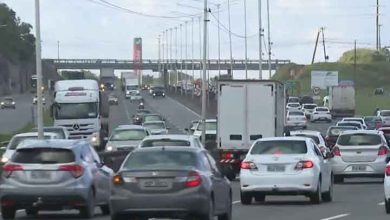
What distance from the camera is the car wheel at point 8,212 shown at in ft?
75.0

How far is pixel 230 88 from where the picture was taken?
40438 millimetres

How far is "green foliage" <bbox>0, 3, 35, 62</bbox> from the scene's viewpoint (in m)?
181

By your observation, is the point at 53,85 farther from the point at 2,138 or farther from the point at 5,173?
the point at 5,173

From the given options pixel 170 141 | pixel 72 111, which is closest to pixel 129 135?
pixel 72 111

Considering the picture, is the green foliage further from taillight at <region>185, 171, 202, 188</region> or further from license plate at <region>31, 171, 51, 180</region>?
taillight at <region>185, 171, 202, 188</region>

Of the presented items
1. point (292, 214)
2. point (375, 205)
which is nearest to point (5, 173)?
point (292, 214)

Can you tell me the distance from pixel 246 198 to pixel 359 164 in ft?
32.4

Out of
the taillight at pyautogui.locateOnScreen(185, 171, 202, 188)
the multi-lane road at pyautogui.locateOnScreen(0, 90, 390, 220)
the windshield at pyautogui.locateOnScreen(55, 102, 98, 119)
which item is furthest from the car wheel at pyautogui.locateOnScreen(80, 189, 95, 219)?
the windshield at pyautogui.locateOnScreen(55, 102, 98, 119)

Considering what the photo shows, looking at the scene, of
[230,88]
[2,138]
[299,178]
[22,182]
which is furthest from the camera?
[2,138]

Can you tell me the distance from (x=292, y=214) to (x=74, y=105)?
32490mm

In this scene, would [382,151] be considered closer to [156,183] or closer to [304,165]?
[304,165]

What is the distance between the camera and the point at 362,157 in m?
36.4

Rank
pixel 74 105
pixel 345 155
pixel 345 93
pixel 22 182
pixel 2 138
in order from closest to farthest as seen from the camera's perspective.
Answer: pixel 22 182
pixel 345 155
pixel 74 105
pixel 2 138
pixel 345 93

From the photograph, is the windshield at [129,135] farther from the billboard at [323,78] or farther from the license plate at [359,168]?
the billboard at [323,78]
